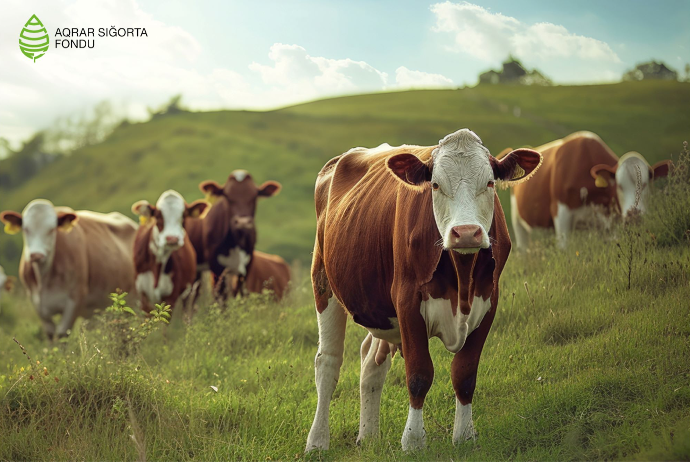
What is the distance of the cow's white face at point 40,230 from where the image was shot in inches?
405

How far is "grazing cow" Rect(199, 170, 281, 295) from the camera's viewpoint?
12.2 m

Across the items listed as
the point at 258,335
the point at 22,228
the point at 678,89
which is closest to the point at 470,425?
the point at 258,335

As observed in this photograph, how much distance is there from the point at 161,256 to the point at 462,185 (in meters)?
7.60

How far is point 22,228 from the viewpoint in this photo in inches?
418

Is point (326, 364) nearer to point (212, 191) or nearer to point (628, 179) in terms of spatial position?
point (628, 179)

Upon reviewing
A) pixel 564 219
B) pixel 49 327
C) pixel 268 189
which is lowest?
pixel 49 327

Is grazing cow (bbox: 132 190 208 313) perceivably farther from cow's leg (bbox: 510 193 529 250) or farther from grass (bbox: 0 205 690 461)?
cow's leg (bbox: 510 193 529 250)

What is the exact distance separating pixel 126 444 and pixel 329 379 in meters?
1.59

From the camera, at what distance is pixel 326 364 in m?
5.37

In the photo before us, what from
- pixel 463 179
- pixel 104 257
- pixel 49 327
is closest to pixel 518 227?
pixel 104 257

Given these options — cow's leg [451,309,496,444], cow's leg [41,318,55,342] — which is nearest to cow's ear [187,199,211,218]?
cow's leg [41,318,55,342]

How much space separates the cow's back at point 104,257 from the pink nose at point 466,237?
9087 mm

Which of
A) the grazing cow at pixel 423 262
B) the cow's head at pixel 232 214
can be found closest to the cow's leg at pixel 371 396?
the grazing cow at pixel 423 262

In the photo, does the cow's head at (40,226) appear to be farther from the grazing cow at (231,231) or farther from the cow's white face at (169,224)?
the grazing cow at (231,231)
